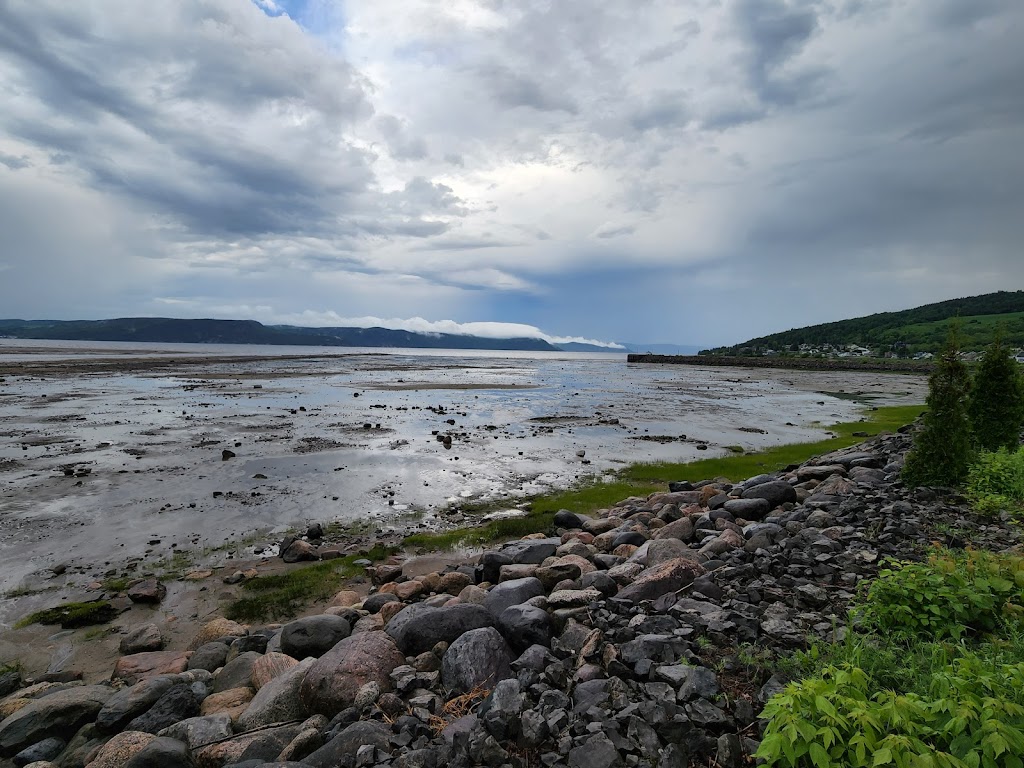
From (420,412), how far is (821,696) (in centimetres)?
4064

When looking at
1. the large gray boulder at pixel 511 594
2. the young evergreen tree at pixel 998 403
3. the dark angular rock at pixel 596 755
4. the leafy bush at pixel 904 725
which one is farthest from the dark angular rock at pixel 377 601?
the young evergreen tree at pixel 998 403

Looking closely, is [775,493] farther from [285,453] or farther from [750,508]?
[285,453]

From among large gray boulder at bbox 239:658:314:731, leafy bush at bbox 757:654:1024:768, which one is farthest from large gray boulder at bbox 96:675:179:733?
Answer: leafy bush at bbox 757:654:1024:768

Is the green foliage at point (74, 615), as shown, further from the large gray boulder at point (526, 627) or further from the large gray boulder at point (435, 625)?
the large gray boulder at point (526, 627)

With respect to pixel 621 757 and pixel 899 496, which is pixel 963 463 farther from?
pixel 621 757

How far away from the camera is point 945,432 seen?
1075 centimetres

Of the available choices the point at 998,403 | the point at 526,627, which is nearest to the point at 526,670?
the point at 526,627

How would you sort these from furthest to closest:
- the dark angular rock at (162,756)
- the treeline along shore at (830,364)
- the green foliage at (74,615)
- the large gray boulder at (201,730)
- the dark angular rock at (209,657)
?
the treeline along shore at (830,364) → the green foliage at (74,615) → the dark angular rock at (209,657) → the large gray boulder at (201,730) → the dark angular rock at (162,756)

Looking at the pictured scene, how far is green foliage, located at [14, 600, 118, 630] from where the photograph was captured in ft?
35.4

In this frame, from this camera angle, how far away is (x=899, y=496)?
10383 millimetres

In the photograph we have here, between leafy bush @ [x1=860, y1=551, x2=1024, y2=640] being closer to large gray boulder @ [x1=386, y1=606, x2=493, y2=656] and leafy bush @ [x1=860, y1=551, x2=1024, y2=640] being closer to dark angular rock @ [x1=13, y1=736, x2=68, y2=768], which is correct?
large gray boulder @ [x1=386, y1=606, x2=493, y2=656]

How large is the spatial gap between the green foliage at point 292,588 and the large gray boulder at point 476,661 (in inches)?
268

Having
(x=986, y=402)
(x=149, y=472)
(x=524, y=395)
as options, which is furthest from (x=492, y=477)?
(x=524, y=395)

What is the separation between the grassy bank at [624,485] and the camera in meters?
15.7
